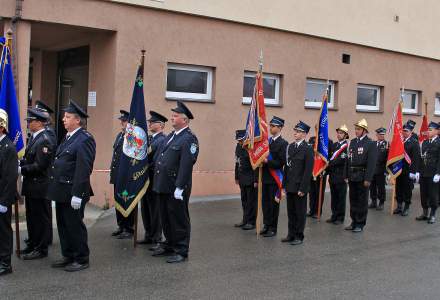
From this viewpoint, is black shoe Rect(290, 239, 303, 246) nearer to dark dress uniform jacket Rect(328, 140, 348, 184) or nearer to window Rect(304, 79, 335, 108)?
dark dress uniform jacket Rect(328, 140, 348, 184)

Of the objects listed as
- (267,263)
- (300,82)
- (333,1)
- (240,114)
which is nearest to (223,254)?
(267,263)

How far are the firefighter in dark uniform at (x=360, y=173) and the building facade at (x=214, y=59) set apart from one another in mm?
3543

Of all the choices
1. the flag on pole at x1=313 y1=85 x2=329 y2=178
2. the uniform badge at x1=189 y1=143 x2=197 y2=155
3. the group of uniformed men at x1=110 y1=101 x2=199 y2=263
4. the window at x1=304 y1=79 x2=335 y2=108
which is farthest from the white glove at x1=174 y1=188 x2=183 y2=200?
the window at x1=304 y1=79 x2=335 y2=108

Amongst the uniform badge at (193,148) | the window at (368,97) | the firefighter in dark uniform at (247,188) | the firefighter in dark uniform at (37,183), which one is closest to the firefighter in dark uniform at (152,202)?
the uniform badge at (193,148)

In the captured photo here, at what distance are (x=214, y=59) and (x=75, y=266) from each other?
686cm

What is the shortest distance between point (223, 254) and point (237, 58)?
6.19m

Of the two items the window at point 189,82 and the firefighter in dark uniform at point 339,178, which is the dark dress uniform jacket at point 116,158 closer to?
the window at point 189,82

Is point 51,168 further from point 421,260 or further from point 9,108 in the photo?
point 421,260

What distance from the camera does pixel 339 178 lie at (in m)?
10.3

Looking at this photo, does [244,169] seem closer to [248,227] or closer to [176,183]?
[248,227]

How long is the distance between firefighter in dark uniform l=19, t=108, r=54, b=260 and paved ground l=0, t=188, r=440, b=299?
28 cm

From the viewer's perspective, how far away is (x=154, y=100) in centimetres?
1122

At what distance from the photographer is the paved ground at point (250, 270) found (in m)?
5.61

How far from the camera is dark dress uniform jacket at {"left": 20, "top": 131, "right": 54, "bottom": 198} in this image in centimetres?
670
